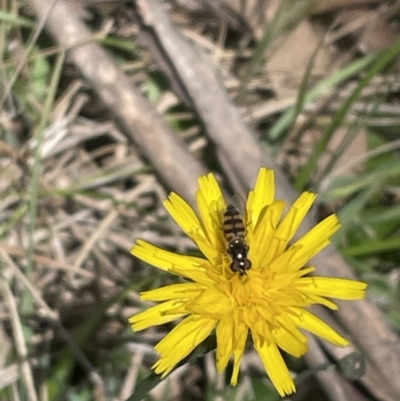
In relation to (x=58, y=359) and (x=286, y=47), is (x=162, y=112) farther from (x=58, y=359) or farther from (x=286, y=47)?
(x=58, y=359)

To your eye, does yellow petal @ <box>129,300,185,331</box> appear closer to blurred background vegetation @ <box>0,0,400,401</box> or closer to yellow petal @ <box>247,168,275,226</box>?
yellow petal @ <box>247,168,275,226</box>

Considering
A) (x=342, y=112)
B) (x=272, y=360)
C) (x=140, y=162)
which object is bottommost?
(x=272, y=360)

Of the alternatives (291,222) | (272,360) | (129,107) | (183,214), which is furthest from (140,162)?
(272,360)

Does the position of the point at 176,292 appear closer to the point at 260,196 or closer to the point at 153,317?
the point at 153,317

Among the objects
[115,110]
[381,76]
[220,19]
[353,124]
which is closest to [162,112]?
[115,110]

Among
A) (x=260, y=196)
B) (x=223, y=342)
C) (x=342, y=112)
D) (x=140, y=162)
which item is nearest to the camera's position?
(x=223, y=342)
